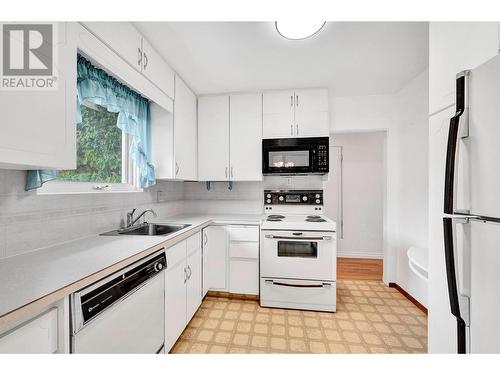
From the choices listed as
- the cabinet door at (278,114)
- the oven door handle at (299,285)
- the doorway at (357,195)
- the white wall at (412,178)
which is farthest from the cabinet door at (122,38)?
the doorway at (357,195)

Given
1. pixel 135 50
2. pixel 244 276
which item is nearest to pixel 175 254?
pixel 244 276

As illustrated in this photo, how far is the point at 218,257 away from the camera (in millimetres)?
2359

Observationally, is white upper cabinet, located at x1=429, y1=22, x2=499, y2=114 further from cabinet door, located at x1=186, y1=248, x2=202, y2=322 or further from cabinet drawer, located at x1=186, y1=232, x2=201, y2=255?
cabinet door, located at x1=186, y1=248, x2=202, y2=322

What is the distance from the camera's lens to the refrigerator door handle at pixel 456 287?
86cm

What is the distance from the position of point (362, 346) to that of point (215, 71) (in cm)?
273

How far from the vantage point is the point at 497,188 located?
0.74 metres

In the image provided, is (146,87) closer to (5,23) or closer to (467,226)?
(5,23)

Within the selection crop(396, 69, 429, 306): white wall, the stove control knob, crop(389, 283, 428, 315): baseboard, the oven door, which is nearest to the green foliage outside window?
the stove control knob

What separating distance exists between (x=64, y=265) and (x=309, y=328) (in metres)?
1.88

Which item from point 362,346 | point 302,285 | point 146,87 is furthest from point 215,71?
point 362,346

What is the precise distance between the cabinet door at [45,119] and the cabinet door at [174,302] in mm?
954

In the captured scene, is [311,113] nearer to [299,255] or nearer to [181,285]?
[299,255]

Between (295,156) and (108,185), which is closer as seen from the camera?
(108,185)

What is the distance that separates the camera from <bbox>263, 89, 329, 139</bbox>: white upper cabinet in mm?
2523
